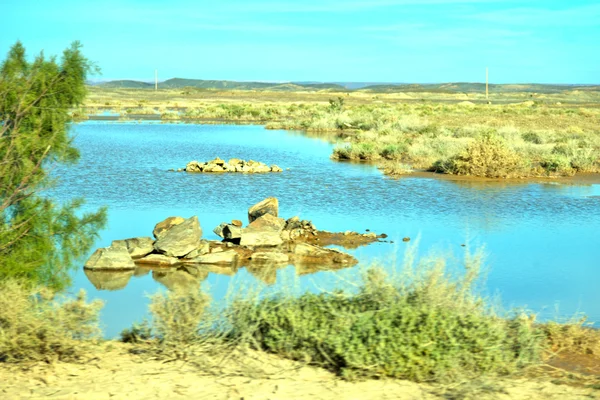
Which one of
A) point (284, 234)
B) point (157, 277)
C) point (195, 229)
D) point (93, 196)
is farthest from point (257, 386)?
point (93, 196)

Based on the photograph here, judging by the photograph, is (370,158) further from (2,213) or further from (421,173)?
(2,213)

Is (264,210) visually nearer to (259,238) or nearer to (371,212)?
(259,238)

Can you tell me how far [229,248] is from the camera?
583 inches

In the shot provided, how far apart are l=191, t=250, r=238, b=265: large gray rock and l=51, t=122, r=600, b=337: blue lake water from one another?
2.79 ft

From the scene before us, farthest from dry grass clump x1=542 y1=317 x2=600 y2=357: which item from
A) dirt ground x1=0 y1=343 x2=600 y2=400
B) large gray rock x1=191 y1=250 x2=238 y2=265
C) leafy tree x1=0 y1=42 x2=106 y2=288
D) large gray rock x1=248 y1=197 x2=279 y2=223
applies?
large gray rock x1=248 y1=197 x2=279 y2=223

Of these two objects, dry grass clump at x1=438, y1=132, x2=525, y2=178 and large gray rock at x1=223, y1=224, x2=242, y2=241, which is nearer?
large gray rock at x1=223, y1=224, x2=242, y2=241

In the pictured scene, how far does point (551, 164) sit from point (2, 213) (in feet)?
73.5

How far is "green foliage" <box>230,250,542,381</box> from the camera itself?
6.71 meters

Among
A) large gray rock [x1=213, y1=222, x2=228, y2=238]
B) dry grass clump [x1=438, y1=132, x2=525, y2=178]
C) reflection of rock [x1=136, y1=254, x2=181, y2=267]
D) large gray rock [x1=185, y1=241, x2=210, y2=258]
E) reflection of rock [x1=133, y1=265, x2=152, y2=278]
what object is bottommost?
reflection of rock [x1=133, y1=265, x2=152, y2=278]

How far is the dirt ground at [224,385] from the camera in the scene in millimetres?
6352

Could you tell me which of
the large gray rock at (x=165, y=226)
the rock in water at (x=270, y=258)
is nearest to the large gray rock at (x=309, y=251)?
the rock in water at (x=270, y=258)

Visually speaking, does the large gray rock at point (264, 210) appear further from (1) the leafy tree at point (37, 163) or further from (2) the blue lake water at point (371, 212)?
(1) the leafy tree at point (37, 163)

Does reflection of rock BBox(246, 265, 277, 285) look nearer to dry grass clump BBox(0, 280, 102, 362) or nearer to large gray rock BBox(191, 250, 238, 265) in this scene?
large gray rock BBox(191, 250, 238, 265)

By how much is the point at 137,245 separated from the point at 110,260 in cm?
102
